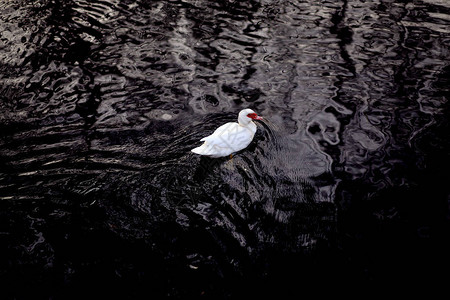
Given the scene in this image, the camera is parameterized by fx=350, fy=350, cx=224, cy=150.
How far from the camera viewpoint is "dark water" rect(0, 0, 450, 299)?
12.6ft

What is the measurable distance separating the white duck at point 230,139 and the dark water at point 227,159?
22 centimetres

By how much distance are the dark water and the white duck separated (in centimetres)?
22

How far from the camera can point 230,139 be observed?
Answer: 16.6 ft

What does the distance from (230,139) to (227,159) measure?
363 mm

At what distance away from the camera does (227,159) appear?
527 centimetres

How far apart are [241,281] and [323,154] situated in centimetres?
Answer: 243

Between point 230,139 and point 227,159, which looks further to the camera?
point 227,159

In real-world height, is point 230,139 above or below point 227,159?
above

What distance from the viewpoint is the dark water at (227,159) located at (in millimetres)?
3832

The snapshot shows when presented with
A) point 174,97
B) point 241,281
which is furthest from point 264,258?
point 174,97

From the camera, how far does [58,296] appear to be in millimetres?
3611

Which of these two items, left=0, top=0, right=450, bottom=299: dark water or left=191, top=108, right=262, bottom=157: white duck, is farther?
left=191, top=108, right=262, bottom=157: white duck

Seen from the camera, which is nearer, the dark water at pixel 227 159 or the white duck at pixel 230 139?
the dark water at pixel 227 159

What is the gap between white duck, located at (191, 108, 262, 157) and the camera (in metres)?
4.94
